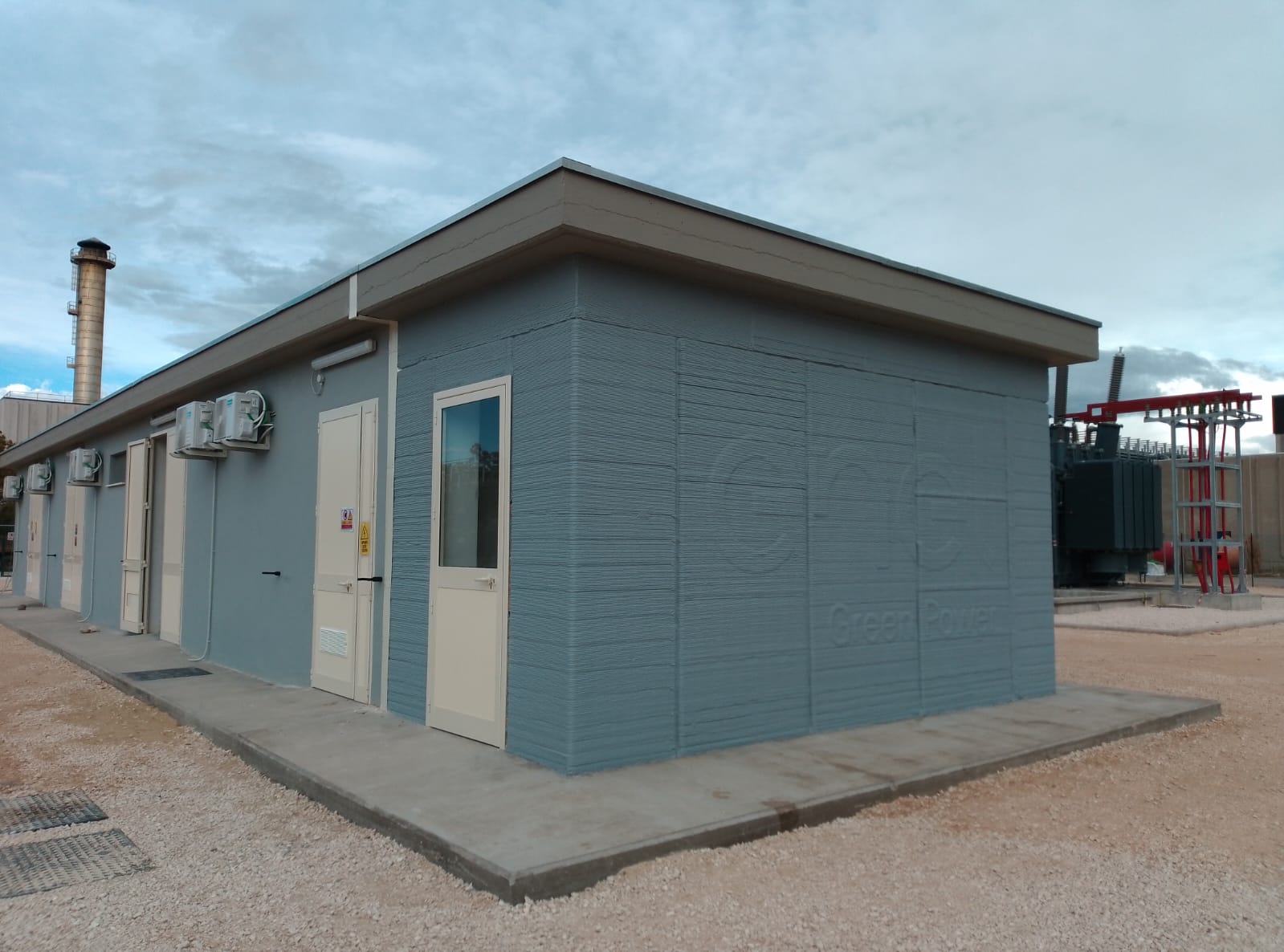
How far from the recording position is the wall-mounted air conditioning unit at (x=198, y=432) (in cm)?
883

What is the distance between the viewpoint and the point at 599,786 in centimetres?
470

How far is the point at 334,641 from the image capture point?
721 centimetres

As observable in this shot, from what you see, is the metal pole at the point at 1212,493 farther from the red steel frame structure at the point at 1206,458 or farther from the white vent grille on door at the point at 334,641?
the white vent grille on door at the point at 334,641

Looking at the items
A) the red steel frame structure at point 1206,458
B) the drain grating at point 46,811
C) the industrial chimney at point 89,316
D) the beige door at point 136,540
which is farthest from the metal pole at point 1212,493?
the industrial chimney at point 89,316

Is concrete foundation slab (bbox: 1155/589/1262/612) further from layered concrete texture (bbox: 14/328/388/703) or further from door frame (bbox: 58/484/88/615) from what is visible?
door frame (bbox: 58/484/88/615)

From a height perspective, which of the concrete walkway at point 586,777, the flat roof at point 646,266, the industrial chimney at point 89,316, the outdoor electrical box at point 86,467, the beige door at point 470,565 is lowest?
the concrete walkway at point 586,777

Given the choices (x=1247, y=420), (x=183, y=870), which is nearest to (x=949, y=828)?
(x=183, y=870)

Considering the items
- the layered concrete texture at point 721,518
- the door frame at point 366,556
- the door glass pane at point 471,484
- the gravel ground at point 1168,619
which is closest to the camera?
the layered concrete texture at point 721,518

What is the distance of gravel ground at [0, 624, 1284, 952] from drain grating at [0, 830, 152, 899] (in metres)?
0.10

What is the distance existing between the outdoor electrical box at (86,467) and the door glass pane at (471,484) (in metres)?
9.52

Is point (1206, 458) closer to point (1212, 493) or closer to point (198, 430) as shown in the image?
point (1212, 493)

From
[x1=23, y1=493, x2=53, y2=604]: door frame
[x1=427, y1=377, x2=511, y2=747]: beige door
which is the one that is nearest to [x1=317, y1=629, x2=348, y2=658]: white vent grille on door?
[x1=427, y1=377, x2=511, y2=747]: beige door

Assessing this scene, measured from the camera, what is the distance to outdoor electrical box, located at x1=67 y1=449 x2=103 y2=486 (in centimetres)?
1328

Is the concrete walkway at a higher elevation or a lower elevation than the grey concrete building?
lower
